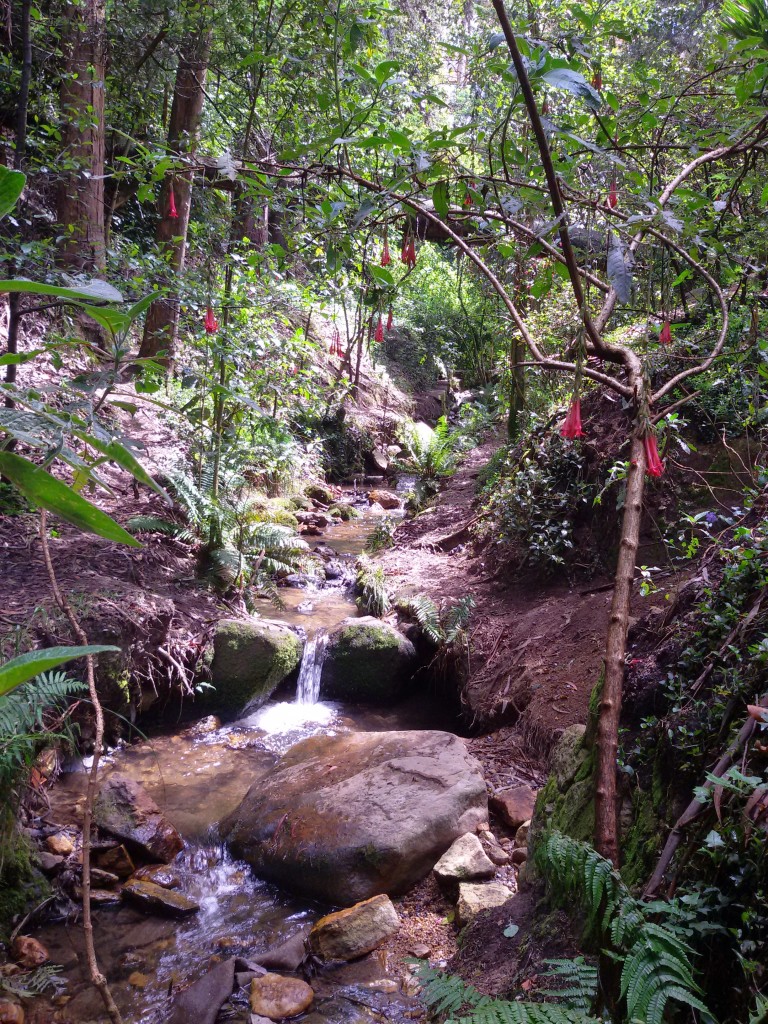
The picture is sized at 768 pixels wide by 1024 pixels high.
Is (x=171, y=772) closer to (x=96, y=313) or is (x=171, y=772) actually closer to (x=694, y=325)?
(x=96, y=313)

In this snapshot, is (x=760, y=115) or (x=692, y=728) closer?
(x=692, y=728)

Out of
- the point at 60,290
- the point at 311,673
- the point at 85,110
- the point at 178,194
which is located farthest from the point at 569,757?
the point at 178,194

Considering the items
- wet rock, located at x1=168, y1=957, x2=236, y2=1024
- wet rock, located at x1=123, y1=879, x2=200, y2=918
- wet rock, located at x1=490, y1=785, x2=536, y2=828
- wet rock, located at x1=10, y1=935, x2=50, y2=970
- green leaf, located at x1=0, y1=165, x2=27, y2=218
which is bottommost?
wet rock, located at x1=168, y1=957, x2=236, y2=1024

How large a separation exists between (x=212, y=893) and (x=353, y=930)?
3.09ft

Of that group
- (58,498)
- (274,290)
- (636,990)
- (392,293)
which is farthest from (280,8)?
(636,990)

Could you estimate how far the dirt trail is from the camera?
4.09 meters

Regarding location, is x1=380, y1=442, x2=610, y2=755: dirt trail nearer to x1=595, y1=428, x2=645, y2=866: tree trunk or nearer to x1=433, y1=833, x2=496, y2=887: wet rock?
x1=433, y1=833, x2=496, y2=887: wet rock

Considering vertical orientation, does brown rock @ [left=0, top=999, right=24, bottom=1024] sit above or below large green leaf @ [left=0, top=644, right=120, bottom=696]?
below

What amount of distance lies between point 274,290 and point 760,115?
180 inches

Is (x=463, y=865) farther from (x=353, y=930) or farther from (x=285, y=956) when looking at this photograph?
(x=285, y=956)

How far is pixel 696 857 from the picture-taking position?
161 cm

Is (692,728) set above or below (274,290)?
below

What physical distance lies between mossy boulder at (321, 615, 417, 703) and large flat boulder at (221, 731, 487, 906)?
1.36m

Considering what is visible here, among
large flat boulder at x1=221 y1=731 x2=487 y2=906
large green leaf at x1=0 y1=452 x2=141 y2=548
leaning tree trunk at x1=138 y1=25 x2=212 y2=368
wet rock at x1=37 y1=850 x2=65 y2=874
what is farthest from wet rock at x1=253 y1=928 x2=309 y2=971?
leaning tree trunk at x1=138 y1=25 x2=212 y2=368
